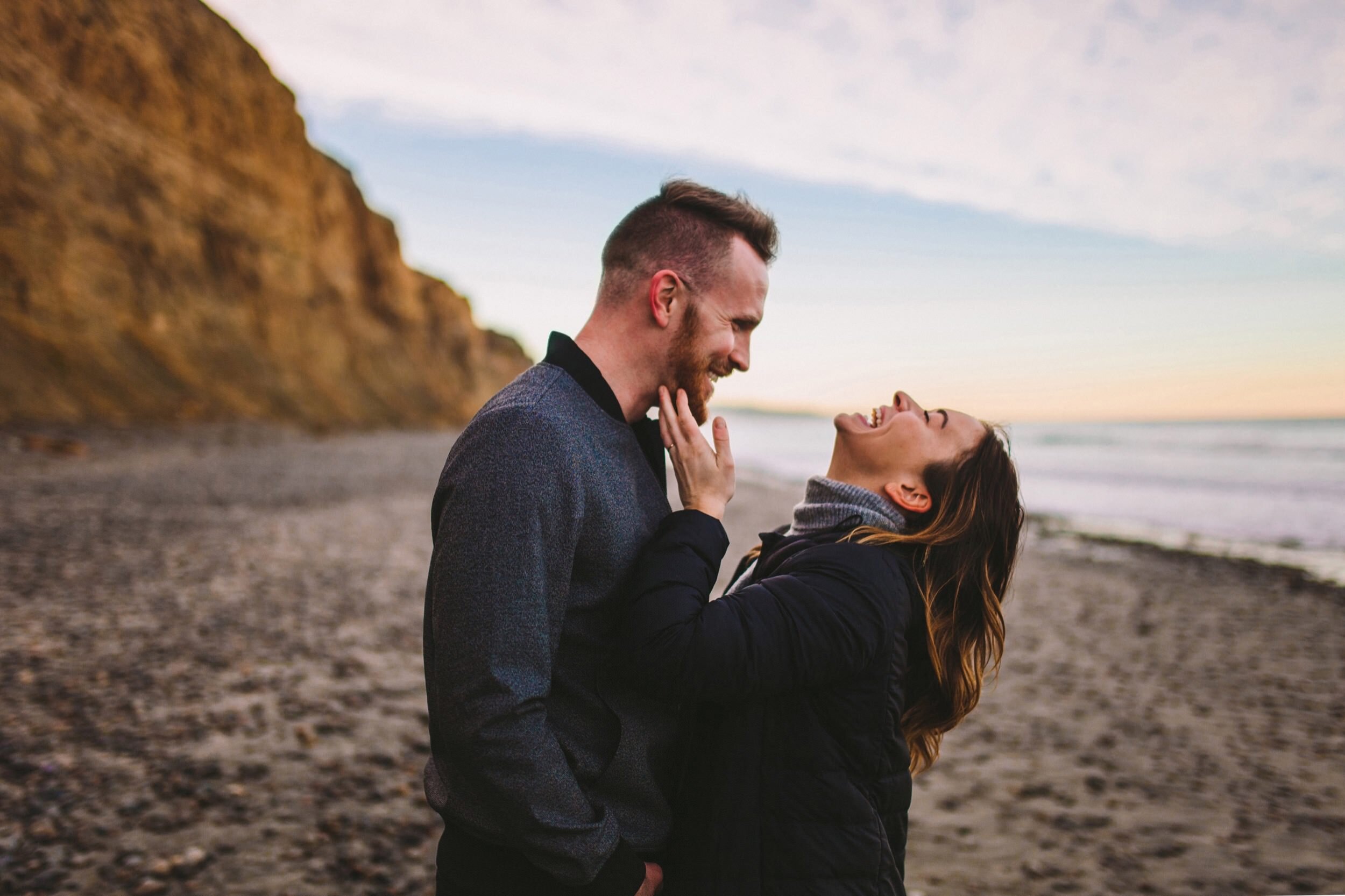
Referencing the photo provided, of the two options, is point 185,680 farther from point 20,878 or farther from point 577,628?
point 577,628

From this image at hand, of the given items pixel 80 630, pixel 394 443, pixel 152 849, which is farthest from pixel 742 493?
pixel 152 849

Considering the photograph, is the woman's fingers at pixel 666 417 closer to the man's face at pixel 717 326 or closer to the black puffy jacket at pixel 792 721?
the man's face at pixel 717 326

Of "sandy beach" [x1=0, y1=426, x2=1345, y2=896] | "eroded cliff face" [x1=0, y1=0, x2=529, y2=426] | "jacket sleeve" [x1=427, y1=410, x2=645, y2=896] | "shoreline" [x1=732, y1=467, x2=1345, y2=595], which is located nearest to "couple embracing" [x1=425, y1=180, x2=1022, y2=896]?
"jacket sleeve" [x1=427, y1=410, x2=645, y2=896]

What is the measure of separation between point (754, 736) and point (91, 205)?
3024 cm

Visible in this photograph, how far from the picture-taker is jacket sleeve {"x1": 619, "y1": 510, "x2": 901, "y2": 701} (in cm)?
164

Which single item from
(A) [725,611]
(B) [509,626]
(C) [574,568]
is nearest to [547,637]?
(B) [509,626]

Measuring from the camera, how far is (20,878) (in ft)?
10.7

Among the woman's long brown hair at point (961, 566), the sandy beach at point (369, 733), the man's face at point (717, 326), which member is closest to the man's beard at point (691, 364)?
the man's face at point (717, 326)

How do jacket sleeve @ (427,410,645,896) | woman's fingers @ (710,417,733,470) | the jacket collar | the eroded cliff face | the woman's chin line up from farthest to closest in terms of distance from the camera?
1. the eroded cliff face
2. the woman's chin
3. woman's fingers @ (710,417,733,470)
4. the jacket collar
5. jacket sleeve @ (427,410,645,896)

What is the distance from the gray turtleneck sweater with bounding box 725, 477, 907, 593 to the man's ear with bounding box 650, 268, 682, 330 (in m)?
0.63

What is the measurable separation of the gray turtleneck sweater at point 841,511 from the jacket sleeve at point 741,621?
8.8 inches

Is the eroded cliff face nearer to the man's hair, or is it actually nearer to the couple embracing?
the man's hair

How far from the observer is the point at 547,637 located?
159 centimetres

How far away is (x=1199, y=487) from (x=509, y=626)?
3213 centimetres
